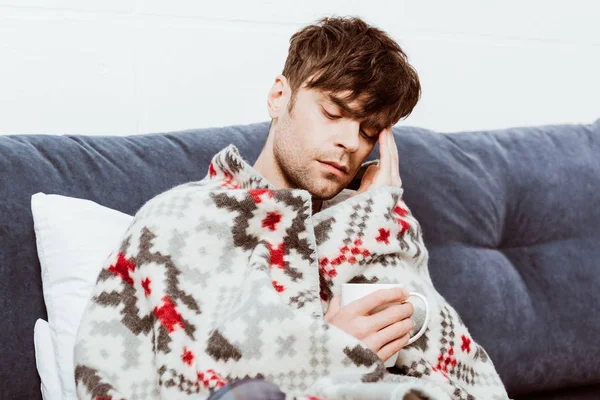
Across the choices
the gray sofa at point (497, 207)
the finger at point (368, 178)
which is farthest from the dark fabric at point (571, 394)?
the finger at point (368, 178)

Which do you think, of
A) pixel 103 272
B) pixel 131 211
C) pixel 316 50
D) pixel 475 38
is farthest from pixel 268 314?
pixel 475 38

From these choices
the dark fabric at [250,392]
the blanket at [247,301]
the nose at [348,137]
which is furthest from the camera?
the nose at [348,137]

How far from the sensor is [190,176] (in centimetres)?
144

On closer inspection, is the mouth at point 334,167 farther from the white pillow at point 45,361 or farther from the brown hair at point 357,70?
the white pillow at point 45,361

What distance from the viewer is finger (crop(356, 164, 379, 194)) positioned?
4.79ft

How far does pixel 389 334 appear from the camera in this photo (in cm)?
109

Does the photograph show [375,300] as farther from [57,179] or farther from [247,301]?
[57,179]

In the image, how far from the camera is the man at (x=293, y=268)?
1.06m

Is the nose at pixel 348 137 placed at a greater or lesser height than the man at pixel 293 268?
greater

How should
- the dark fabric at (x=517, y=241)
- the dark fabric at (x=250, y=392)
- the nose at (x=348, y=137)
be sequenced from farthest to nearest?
1. the dark fabric at (x=517, y=241)
2. the nose at (x=348, y=137)
3. the dark fabric at (x=250, y=392)

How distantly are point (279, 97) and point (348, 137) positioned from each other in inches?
7.4

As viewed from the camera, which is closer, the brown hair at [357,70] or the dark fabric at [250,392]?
the dark fabric at [250,392]

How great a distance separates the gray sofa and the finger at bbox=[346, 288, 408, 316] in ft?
1.57

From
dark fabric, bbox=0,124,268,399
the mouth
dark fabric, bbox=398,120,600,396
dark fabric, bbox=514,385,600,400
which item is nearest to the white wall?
dark fabric, bbox=0,124,268,399
